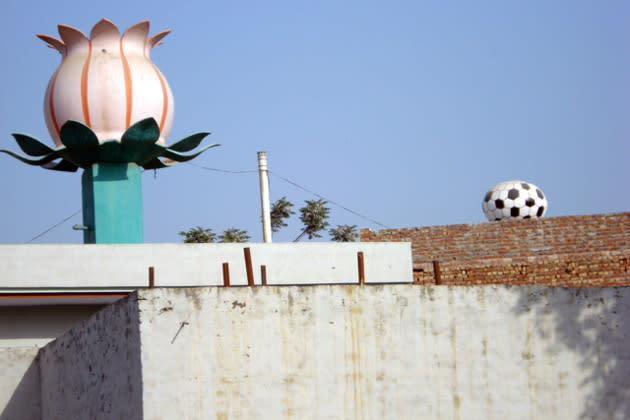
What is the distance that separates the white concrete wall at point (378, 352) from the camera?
9680 mm

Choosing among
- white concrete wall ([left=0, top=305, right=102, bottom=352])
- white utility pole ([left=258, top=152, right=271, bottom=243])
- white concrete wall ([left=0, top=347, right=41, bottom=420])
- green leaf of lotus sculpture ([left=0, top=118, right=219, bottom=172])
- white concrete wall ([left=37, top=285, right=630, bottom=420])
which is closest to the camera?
white concrete wall ([left=37, top=285, right=630, bottom=420])

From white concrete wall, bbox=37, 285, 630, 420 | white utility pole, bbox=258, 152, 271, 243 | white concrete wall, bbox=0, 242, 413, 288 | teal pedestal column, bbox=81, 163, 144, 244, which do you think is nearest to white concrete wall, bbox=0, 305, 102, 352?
white concrete wall, bbox=0, 242, 413, 288

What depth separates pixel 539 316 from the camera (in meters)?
10.8

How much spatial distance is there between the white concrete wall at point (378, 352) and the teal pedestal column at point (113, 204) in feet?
28.2

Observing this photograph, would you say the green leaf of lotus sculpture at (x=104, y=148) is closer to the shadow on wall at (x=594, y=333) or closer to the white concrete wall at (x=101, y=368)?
the white concrete wall at (x=101, y=368)

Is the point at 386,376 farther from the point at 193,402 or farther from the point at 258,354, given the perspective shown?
the point at 193,402

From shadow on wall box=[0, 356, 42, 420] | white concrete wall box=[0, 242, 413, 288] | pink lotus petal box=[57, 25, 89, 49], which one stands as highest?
pink lotus petal box=[57, 25, 89, 49]

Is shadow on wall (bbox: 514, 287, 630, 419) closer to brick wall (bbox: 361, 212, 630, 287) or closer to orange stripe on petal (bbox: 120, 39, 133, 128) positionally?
brick wall (bbox: 361, 212, 630, 287)

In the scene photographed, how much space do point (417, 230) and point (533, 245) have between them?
97.8 inches

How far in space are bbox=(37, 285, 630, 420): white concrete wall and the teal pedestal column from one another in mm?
8594

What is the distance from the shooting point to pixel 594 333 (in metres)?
10.9

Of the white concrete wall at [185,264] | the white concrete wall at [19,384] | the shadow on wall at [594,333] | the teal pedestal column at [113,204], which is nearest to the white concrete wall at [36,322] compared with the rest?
the white concrete wall at [185,264]

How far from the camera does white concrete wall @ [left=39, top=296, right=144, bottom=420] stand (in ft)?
32.0

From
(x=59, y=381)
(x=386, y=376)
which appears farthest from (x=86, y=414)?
(x=386, y=376)
